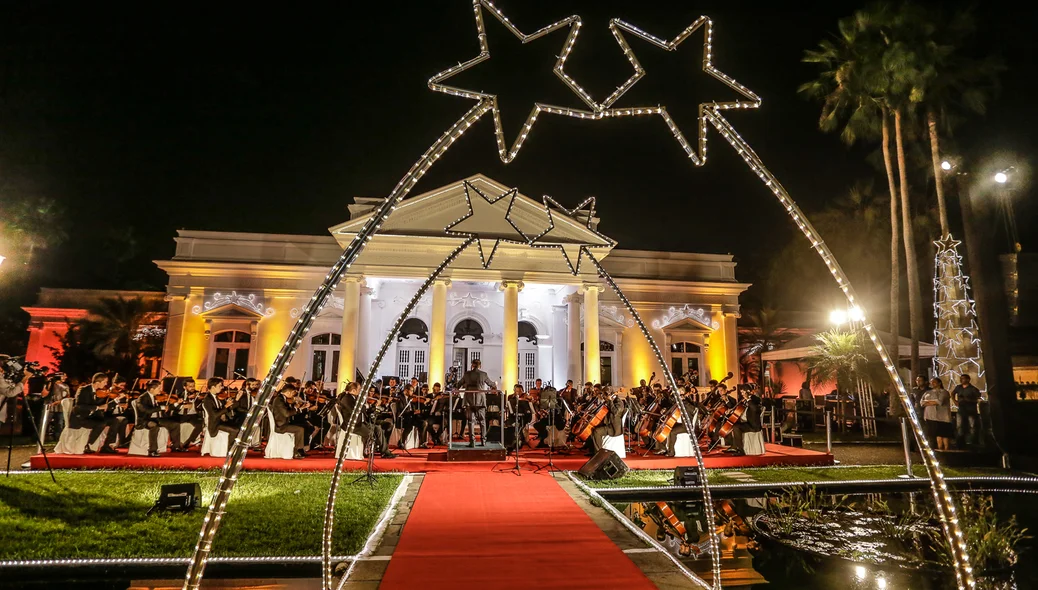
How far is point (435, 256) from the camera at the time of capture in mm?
23500

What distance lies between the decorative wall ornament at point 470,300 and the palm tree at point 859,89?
1643 cm

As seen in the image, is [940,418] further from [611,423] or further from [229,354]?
[229,354]

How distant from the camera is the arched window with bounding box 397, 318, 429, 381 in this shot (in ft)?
85.4

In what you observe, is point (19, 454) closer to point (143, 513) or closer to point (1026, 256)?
point (143, 513)

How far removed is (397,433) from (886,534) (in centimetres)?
1130

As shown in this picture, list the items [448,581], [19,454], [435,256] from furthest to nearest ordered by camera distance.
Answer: [435,256] → [19,454] → [448,581]

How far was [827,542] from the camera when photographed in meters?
7.09

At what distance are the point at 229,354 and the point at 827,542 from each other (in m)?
24.4

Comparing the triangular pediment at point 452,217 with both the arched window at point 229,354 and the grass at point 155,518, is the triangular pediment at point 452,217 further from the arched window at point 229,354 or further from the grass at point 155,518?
the grass at point 155,518

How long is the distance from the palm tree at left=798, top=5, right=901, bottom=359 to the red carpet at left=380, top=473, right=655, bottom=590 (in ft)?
55.6

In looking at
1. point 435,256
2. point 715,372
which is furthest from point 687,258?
point 435,256

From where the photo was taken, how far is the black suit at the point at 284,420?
492 inches

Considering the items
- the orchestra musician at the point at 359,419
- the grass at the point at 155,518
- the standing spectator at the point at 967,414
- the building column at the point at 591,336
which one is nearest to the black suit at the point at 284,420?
the orchestra musician at the point at 359,419

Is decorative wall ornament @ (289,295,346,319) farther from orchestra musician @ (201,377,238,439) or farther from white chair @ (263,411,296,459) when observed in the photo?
white chair @ (263,411,296,459)
